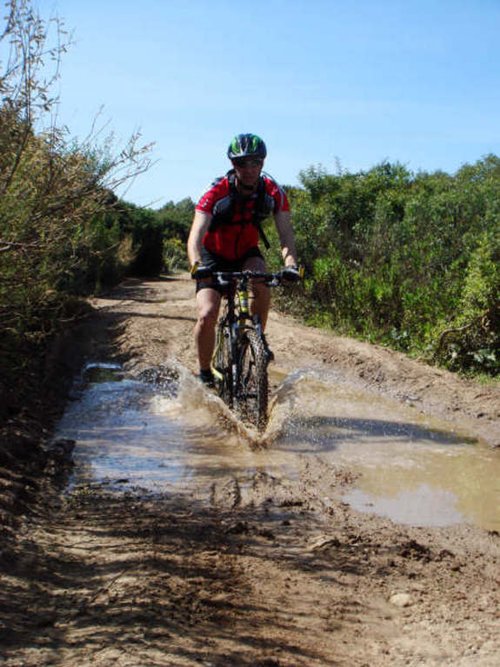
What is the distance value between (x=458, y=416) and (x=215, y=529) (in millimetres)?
3579

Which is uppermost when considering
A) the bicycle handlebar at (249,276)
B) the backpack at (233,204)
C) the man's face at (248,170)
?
the man's face at (248,170)

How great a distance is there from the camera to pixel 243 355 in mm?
6293

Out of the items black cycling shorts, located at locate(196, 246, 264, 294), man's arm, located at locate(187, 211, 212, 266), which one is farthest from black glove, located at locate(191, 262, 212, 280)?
black cycling shorts, located at locate(196, 246, 264, 294)

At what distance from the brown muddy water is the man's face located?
1876mm

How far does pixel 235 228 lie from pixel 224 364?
3.89 ft

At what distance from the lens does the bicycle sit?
5.93 meters

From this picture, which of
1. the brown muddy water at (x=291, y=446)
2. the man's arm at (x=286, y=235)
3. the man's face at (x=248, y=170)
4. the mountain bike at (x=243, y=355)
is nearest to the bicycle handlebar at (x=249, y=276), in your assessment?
the mountain bike at (x=243, y=355)

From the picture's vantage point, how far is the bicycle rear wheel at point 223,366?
6434mm

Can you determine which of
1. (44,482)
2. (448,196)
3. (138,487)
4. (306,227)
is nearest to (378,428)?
(138,487)

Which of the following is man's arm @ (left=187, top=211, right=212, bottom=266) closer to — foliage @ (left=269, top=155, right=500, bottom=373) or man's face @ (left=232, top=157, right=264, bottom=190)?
man's face @ (left=232, top=157, right=264, bottom=190)

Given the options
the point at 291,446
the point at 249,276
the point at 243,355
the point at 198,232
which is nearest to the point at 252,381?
the point at 243,355

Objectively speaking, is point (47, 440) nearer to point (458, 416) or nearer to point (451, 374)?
point (458, 416)

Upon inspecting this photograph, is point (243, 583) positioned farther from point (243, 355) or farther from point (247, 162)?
point (247, 162)

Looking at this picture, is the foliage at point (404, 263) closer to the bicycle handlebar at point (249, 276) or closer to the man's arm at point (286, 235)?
the man's arm at point (286, 235)
